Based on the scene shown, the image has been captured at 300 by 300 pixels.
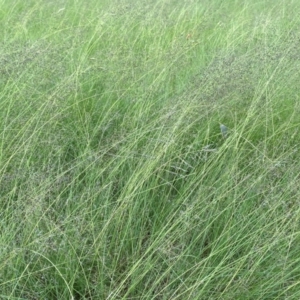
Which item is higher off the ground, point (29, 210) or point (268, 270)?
point (29, 210)

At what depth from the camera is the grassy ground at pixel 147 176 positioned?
4.61 feet

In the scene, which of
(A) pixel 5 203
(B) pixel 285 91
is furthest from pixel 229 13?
(A) pixel 5 203

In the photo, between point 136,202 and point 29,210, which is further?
point 136,202

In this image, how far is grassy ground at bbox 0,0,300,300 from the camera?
140cm

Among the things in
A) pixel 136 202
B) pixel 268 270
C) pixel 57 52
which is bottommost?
pixel 268 270

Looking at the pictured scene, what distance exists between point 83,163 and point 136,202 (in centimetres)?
30

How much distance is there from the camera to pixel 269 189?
5.43 ft

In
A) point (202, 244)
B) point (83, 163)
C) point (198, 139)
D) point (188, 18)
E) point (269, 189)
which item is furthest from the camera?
point (188, 18)

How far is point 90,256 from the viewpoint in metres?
1.46

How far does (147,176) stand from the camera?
1568 millimetres

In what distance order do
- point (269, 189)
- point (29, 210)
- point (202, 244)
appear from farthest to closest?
point (269, 189) < point (202, 244) < point (29, 210)

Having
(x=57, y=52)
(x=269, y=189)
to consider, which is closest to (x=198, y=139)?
(x=269, y=189)

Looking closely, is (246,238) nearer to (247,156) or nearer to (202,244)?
(202,244)

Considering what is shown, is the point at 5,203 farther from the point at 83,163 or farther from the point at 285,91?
the point at 285,91
